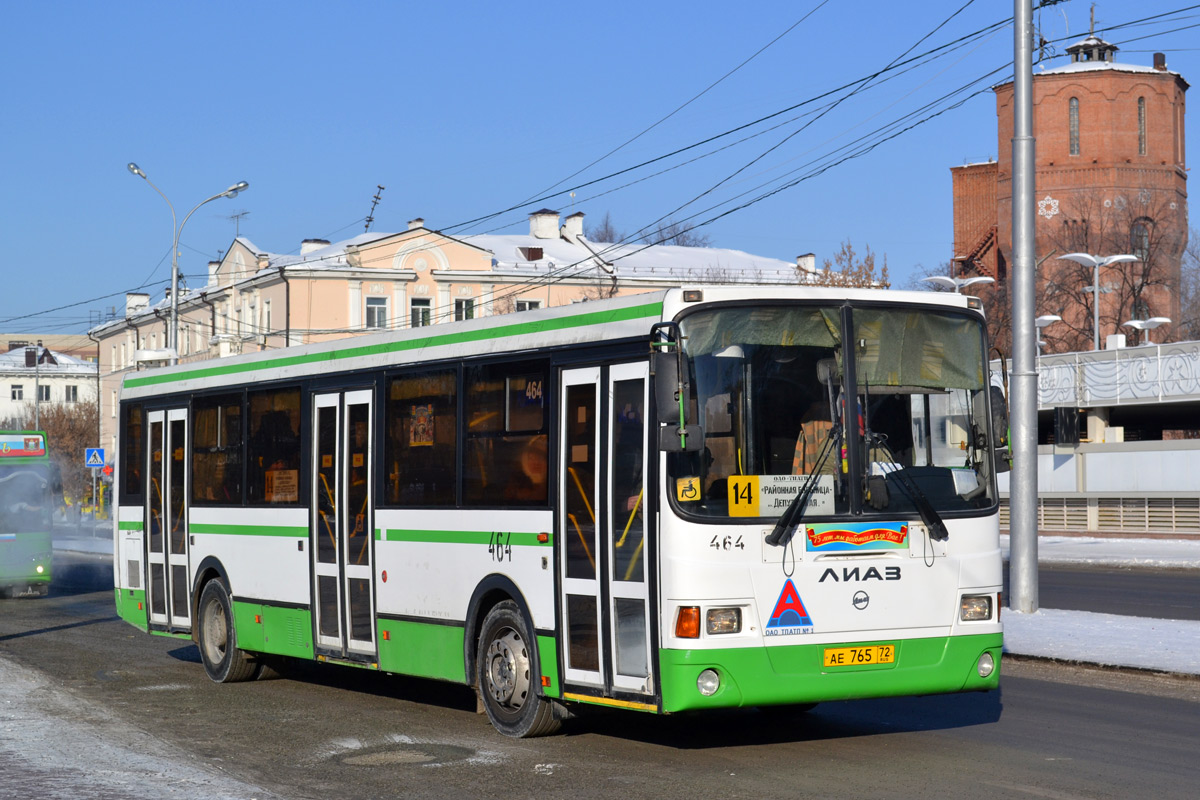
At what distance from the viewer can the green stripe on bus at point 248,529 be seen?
1289 cm

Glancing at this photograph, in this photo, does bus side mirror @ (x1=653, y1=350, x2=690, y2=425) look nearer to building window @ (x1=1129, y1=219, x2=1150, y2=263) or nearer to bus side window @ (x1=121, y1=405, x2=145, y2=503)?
bus side window @ (x1=121, y1=405, x2=145, y2=503)

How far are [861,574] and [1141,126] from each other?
76.7 metres

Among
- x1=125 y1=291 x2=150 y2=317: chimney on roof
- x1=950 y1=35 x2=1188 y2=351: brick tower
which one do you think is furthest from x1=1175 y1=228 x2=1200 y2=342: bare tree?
x1=125 y1=291 x2=150 y2=317: chimney on roof

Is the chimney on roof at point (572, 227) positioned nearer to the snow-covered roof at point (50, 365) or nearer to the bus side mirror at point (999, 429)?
the snow-covered roof at point (50, 365)

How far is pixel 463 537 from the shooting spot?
10.7 meters

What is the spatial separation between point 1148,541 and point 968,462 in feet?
111

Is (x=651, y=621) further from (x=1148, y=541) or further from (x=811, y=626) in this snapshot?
(x=1148, y=541)

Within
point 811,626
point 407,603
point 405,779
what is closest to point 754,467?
point 811,626

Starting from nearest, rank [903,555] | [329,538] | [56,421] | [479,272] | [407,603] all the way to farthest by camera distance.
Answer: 1. [903,555]
2. [407,603]
3. [329,538]
4. [479,272]
5. [56,421]

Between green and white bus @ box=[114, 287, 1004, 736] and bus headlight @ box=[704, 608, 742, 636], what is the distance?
0.7 inches

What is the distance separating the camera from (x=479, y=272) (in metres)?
74.1

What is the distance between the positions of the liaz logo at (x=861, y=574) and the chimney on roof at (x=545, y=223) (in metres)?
76.0

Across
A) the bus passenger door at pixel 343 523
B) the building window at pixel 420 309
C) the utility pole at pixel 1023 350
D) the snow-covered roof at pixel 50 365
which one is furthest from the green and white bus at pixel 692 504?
the snow-covered roof at pixel 50 365

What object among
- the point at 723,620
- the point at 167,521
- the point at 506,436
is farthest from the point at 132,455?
the point at 723,620
